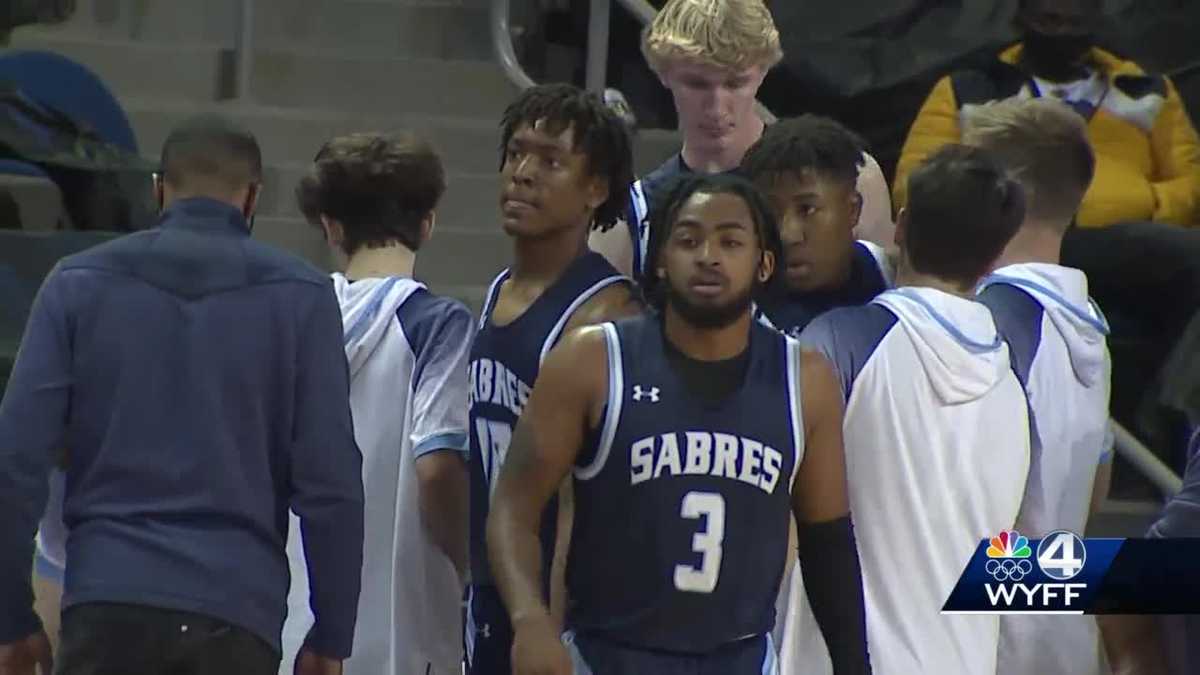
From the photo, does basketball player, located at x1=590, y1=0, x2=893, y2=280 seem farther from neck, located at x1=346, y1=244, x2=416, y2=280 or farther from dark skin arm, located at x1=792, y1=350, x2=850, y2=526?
dark skin arm, located at x1=792, y1=350, x2=850, y2=526

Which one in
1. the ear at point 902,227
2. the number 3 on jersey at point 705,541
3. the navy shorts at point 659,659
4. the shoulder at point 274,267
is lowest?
the navy shorts at point 659,659

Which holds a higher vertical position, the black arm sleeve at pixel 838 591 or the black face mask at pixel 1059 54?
the black face mask at pixel 1059 54

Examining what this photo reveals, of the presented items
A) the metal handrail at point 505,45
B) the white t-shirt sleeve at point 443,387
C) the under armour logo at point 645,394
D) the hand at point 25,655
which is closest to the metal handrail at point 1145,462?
the metal handrail at point 505,45

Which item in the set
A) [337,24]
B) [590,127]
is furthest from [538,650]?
[337,24]

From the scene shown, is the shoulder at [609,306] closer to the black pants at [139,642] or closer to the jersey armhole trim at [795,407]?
the jersey armhole trim at [795,407]

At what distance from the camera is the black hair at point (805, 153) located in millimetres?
4023

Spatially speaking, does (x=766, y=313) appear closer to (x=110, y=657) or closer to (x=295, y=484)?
(x=295, y=484)

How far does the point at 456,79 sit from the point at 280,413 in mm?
3820

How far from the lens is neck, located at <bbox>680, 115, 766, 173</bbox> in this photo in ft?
14.2

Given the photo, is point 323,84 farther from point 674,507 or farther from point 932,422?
point 674,507

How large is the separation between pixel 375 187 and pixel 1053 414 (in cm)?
135

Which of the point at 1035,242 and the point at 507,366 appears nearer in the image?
the point at 507,366

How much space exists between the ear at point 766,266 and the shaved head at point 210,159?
0.88 meters

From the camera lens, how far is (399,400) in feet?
13.8
